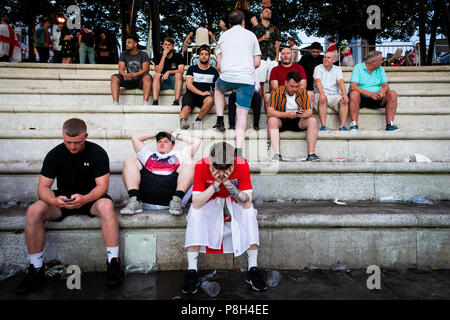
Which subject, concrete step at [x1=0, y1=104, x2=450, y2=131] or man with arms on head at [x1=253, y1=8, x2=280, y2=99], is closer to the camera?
concrete step at [x1=0, y1=104, x2=450, y2=131]

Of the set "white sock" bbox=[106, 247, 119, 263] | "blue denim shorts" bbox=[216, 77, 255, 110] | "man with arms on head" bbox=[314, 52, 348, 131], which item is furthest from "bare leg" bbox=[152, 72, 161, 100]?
"white sock" bbox=[106, 247, 119, 263]

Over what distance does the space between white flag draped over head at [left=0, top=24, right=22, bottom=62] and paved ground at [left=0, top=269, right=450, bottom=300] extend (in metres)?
8.06

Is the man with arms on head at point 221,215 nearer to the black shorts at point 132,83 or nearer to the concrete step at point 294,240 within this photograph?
the concrete step at point 294,240

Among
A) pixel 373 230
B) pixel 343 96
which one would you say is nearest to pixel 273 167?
pixel 373 230

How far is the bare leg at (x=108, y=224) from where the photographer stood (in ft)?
9.07

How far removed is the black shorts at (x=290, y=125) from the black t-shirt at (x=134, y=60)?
3.13m

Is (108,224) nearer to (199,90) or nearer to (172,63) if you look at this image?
(199,90)

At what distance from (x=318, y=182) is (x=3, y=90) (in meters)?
5.27

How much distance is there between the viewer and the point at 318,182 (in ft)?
11.8

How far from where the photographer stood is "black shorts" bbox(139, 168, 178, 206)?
320 centimetres

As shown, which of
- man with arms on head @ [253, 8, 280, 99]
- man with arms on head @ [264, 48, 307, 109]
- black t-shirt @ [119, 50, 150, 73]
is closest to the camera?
man with arms on head @ [264, 48, 307, 109]

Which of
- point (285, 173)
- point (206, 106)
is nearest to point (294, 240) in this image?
point (285, 173)

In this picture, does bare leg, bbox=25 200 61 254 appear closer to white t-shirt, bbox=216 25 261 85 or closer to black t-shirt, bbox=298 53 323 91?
white t-shirt, bbox=216 25 261 85
